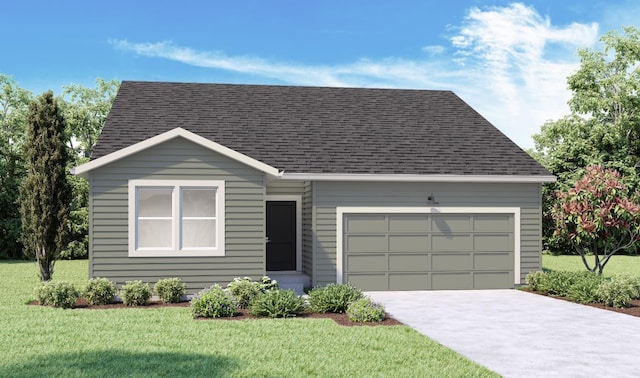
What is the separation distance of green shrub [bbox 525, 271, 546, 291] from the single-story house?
534 millimetres

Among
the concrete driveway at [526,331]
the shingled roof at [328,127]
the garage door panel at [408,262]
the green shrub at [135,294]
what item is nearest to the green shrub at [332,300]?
the concrete driveway at [526,331]

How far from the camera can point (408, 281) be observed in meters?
16.8

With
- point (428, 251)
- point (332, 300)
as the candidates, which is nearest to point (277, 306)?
point (332, 300)

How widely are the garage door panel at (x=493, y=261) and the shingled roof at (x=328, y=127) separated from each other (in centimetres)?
218

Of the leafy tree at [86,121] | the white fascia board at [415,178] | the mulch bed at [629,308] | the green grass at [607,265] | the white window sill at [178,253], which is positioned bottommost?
the green grass at [607,265]

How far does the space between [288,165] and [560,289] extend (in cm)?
726

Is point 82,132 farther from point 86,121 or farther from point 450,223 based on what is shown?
point 450,223

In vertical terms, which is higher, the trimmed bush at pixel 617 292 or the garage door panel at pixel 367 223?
the garage door panel at pixel 367 223

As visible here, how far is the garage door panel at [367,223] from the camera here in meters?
16.6

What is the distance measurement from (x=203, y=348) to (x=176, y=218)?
6.04m

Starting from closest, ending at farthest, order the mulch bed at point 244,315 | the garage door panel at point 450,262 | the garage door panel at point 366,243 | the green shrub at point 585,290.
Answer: the mulch bed at point 244,315
the green shrub at point 585,290
the garage door panel at point 366,243
the garage door panel at point 450,262

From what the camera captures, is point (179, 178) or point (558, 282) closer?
point (179, 178)

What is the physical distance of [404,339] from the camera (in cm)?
977

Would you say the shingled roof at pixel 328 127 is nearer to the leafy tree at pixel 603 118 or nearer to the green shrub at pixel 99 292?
the green shrub at pixel 99 292
